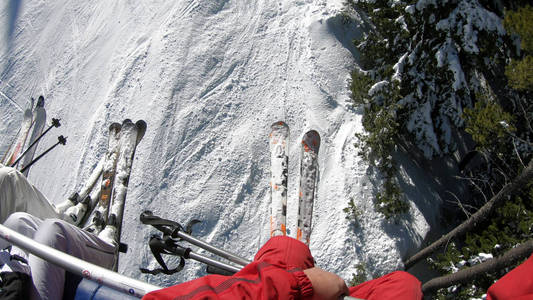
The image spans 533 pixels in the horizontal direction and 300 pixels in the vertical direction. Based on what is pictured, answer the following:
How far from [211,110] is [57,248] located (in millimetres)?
4881

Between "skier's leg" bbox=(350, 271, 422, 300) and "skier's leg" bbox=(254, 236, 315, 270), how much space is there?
366 mm

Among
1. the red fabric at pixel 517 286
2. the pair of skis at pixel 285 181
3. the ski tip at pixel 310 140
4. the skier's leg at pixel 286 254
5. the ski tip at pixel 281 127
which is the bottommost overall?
the pair of skis at pixel 285 181

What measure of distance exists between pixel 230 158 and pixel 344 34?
3.85m

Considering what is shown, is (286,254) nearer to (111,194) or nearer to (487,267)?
(487,267)

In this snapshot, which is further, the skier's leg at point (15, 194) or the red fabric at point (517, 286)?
the skier's leg at point (15, 194)

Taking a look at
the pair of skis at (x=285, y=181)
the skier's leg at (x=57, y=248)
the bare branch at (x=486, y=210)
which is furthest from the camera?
the pair of skis at (x=285, y=181)

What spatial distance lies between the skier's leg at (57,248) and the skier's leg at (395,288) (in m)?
1.87

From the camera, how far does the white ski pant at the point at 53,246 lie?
2.20 m

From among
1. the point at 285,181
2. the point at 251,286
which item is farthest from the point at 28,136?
the point at 251,286

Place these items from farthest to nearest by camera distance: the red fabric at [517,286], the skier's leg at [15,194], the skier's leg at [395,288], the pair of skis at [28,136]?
the pair of skis at [28,136], the skier's leg at [15,194], the skier's leg at [395,288], the red fabric at [517,286]

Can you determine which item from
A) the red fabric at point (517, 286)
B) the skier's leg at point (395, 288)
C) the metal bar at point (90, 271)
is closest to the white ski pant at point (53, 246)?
the metal bar at point (90, 271)

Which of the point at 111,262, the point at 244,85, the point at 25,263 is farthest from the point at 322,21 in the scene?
the point at 25,263

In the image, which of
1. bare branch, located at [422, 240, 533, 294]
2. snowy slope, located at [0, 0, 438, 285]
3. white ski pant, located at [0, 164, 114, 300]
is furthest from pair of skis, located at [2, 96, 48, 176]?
bare branch, located at [422, 240, 533, 294]

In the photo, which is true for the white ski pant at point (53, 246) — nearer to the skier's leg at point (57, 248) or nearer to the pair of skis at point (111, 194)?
the skier's leg at point (57, 248)
